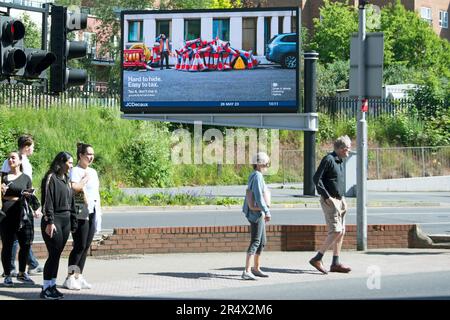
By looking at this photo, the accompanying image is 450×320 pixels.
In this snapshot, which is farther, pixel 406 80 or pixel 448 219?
pixel 406 80

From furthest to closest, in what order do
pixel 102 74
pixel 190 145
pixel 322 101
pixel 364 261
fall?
pixel 102 74, pixel 322 101, pixel 190 145, pixel 364 261

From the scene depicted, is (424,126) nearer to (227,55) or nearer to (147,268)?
(227,55)

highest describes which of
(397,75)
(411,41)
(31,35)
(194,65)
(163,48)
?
(411,41)

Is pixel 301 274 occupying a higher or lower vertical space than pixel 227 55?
lower

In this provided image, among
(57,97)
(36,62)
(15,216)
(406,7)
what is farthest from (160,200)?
(406,7)

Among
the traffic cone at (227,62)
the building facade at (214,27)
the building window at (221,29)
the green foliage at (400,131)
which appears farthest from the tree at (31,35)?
the traffic cone at (227,62)

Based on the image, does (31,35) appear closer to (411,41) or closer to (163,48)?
(163,48)

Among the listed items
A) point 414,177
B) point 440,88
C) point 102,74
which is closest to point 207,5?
point 102,74

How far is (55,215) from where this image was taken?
10719 millimetres

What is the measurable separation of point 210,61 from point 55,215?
2067 cm

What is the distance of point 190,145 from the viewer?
120 feet

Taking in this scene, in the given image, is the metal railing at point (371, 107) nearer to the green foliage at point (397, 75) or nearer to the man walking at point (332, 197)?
the green foliage at point (397, 75)

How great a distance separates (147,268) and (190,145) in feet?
77.0

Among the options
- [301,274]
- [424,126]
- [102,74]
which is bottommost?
[301,274]
